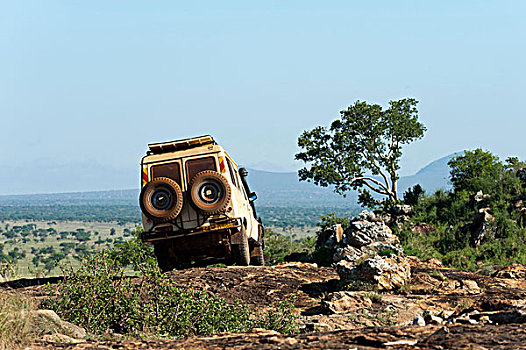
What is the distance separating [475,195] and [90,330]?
14.9m

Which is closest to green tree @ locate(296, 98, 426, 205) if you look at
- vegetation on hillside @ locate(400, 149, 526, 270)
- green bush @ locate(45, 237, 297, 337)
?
vegetation on hillside @ locate(400, 149, 526, 270)

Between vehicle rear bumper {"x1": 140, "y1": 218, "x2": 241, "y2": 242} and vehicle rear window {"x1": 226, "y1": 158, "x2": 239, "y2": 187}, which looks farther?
vehicle rear window {"x1": 226, "y1": 158, "x2": 239, "y2": 187}

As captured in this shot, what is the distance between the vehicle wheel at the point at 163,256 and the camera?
14.3 metres

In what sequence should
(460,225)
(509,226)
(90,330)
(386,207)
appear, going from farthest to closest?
(386,207) → (460,225) → (509,226) → (90,330)

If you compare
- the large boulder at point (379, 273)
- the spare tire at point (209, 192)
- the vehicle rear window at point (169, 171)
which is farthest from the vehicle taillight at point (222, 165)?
the large boulder at point (379, 273)

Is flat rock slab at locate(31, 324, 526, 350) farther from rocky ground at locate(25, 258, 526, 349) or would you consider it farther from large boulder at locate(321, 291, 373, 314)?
large boulder at locate(321, 291, 373, 314)

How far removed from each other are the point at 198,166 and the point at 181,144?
0.82 metres

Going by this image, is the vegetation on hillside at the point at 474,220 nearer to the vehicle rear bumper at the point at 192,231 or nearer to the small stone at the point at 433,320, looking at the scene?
the vehicle rear bumper at the point at 192,231

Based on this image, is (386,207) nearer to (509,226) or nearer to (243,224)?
(509,226)

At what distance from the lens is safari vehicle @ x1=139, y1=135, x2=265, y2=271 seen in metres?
13.4

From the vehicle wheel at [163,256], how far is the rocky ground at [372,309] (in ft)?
3.06

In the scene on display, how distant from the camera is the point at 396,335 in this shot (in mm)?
5836

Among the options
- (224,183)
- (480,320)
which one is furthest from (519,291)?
(224,183)

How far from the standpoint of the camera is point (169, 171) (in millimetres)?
13820
